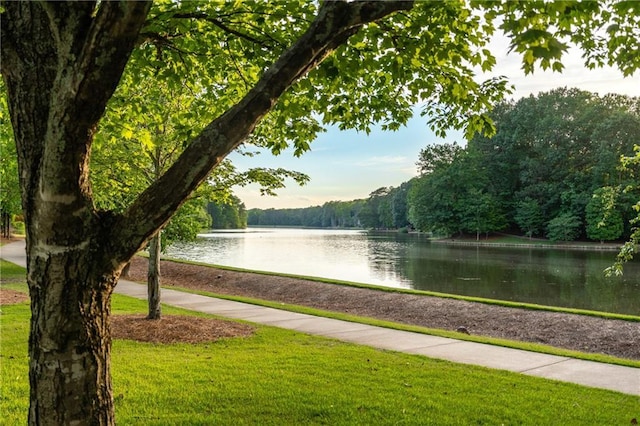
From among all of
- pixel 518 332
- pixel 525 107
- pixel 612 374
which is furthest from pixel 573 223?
pixel 612 374

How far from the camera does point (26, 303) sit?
11.6 metres

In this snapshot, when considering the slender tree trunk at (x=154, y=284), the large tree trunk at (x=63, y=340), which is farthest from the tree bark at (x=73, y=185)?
the slender tree trunk at (x=154, y=284)

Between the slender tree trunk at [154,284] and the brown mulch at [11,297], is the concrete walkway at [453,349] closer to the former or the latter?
the slender tree trunk at [154,284]

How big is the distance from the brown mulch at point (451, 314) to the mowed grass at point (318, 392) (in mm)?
4747

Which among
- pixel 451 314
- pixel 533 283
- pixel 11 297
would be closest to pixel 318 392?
pixel 451 314

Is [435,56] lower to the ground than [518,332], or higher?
higher

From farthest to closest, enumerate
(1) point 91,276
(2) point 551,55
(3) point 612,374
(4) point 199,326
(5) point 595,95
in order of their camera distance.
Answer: (5) point 595,95 < (4) point 199,326 < (3) point 612,374 < (1) point 91,276 < (2) point 551,55

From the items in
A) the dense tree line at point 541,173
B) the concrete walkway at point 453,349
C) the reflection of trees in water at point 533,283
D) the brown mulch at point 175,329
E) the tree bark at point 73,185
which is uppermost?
the dense tree line at point 541,173

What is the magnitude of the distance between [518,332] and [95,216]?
10.5 m

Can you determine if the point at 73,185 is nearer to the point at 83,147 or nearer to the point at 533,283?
the point at 83,147

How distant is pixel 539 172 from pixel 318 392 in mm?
64516

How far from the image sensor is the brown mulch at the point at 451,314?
10.4 m

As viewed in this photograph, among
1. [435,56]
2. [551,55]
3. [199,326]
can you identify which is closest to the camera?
[551,55]

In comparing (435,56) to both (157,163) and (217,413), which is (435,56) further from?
(157,163)
